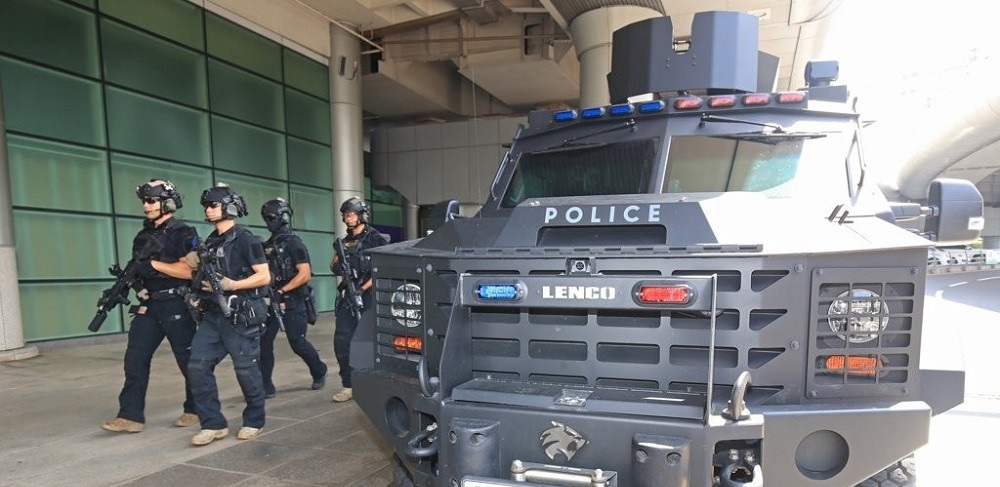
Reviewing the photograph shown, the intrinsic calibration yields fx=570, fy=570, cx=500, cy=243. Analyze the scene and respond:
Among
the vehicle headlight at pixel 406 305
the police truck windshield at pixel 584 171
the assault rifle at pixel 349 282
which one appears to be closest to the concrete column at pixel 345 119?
the assault rifle at pixel 349 282

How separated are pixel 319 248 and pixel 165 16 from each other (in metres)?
5.79

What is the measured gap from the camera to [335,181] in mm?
13703

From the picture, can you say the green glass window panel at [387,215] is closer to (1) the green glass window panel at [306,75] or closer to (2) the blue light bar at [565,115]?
(1) the green glass window panel at [306,75]

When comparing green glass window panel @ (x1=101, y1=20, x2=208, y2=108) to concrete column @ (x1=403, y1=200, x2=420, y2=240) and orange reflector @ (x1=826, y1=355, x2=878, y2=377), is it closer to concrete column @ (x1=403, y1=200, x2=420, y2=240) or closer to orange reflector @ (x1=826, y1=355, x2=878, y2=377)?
concrete column @ (x1=403, y1=200, x2=420, y2=240)

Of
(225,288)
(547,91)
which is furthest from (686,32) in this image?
(225,288)

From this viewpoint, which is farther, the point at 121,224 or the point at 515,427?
the point at 121,224

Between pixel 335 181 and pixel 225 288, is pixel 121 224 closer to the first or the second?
pixel 335 181

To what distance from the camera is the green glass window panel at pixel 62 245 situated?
829cm

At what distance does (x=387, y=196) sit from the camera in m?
20.8

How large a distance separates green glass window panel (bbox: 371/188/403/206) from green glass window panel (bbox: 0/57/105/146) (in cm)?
1115

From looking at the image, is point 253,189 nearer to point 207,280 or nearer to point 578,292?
point 207,280

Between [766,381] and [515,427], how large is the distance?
0.94 metres

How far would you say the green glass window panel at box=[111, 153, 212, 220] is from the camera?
9.42 m

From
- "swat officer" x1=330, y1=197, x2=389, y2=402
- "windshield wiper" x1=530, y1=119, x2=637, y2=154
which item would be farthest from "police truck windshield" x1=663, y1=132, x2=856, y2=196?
"swat officer" x1=330, y1=197, x2=389, y2=402
